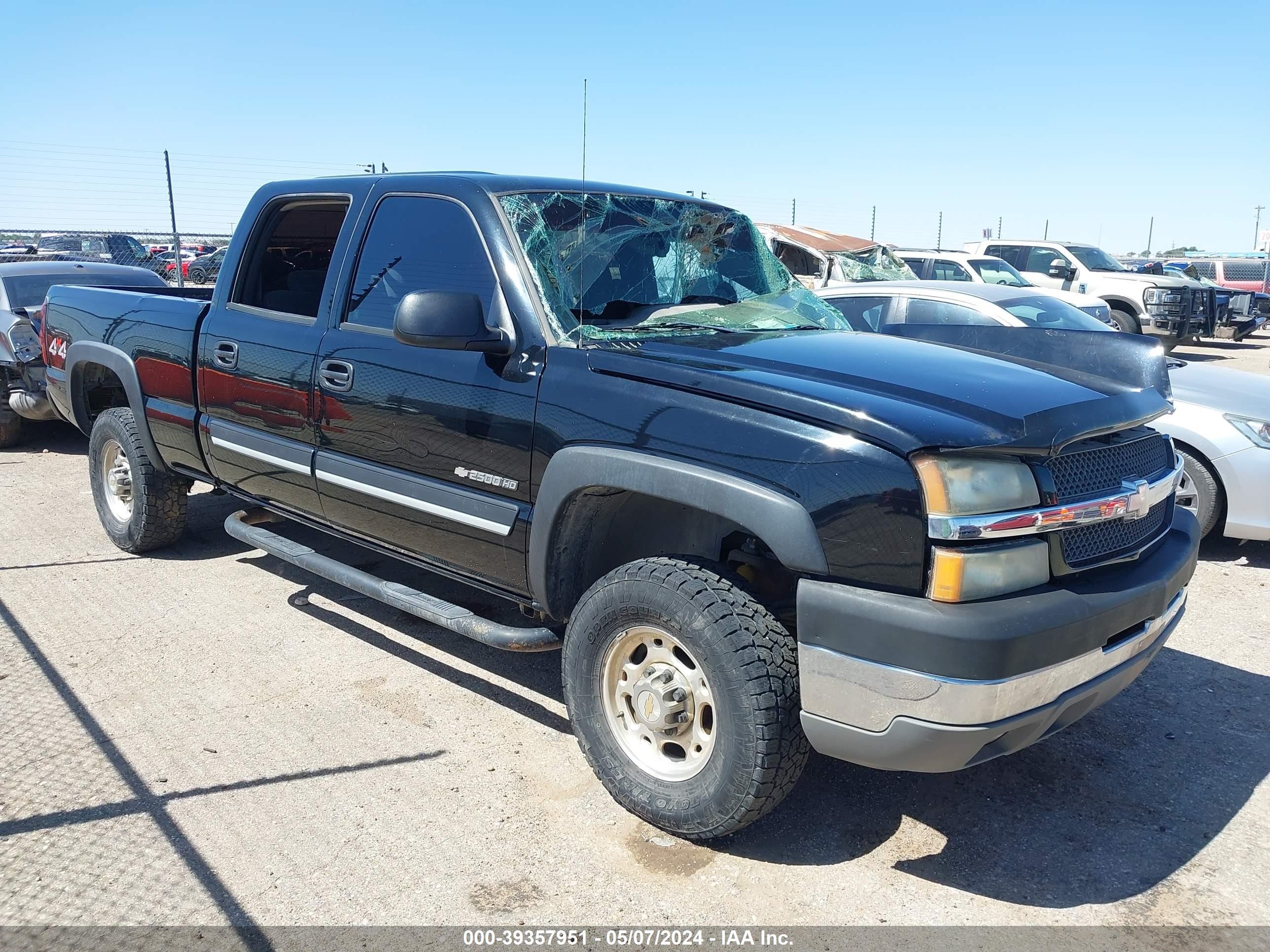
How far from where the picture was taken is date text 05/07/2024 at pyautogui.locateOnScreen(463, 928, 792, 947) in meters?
2.56

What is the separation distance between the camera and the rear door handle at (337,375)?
3.87 meters

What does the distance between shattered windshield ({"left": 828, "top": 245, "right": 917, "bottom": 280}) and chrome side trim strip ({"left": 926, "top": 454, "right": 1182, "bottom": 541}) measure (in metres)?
11.2

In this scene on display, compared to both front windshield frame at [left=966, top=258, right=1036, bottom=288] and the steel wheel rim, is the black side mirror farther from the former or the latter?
front windshield frame at [left=966, top=258, right=1036, bottom=288]

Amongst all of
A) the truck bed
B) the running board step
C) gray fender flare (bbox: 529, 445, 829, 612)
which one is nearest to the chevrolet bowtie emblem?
gray fender flare (bbox: 529, 445, 829, 612)

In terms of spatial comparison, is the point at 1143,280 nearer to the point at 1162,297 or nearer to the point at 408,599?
the point at 1162,297

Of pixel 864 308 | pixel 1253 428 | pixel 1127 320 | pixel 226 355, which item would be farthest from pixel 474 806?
pixel 1127 320

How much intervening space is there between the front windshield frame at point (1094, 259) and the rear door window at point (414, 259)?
15.8 m

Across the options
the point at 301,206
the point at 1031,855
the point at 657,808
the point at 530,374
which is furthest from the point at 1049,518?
the point at 301,206

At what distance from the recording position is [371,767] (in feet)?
11.3

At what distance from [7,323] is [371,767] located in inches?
278

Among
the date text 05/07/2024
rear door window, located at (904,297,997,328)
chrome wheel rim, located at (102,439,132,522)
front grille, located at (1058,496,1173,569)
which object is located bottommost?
the date text 05/07/2024

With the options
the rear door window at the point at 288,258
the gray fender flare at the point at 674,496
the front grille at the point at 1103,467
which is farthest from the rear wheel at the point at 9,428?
the front grille at the point at 1103,467

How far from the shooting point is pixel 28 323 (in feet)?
27.3

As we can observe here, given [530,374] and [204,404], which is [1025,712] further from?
[204,404]
